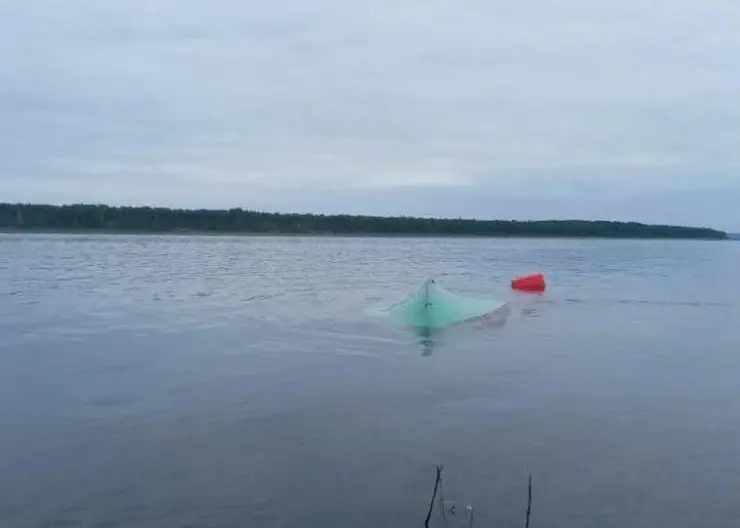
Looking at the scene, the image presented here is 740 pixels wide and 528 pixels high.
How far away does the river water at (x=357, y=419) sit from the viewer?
265 inches

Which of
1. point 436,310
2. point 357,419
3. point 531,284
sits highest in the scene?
point 436,310

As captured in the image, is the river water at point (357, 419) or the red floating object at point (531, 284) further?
the red floating object at point (531, 284)

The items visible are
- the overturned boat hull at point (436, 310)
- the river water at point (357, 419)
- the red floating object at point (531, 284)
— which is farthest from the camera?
the red floating object at point (531, 284)

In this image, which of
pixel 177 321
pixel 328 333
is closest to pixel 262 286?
pixel 177 321

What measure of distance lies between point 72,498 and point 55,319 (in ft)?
42.9

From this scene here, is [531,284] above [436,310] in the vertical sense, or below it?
below

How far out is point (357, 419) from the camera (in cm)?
937

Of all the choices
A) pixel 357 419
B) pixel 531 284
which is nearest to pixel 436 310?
pixel 357 419

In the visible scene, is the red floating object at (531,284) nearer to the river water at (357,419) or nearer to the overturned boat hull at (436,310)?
the overturned boat hull at (436,310)

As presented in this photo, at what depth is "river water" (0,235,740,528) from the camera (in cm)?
674

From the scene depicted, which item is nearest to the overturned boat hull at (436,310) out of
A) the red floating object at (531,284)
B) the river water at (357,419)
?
Answer: the river water at (357,419)

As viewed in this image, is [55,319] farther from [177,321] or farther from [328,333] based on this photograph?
[328,333]

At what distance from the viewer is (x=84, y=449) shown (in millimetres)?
8070

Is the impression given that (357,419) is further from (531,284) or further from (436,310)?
(531,284)
